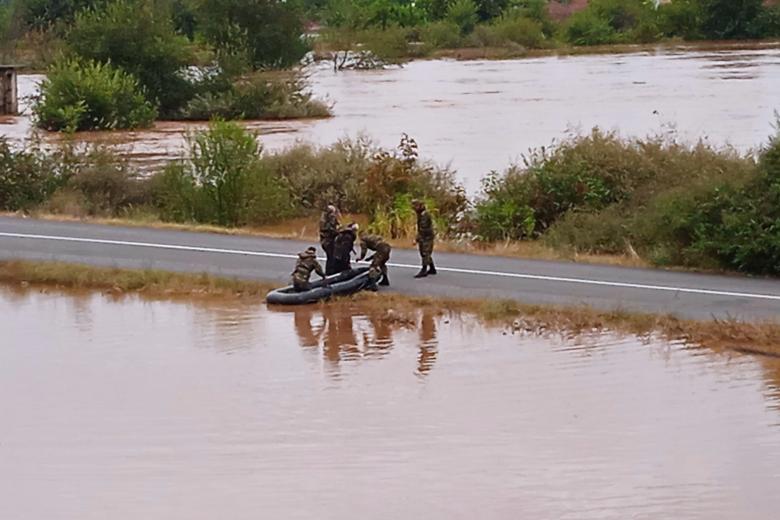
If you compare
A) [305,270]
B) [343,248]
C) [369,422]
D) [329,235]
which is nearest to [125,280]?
[305,270]

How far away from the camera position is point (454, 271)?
73.0 ft

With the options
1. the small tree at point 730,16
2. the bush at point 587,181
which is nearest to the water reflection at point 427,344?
the bush at point 587,181

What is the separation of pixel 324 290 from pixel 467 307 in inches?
89.1

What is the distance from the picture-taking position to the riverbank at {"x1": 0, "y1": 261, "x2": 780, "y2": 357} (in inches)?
712

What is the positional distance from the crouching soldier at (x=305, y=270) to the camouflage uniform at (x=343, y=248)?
359 millimetres

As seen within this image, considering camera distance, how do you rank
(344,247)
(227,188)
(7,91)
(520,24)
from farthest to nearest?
(520,24)
(7,91)
(227,188)
(344,247)

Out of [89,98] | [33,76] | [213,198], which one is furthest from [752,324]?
[33,76]

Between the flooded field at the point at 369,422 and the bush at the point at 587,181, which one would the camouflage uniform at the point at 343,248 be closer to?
the flooded field at the point at 369,422

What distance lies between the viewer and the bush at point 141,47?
5894 cm

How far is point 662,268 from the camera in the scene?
22.7m

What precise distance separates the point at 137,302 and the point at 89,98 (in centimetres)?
3300

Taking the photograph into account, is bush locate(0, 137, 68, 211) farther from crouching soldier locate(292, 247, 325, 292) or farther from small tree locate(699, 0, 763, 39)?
small tree locate(699, 0, 763, 39)

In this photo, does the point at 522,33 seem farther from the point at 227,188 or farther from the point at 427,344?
the point at 427,344

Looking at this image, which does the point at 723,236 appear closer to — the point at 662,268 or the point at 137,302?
the point at 662,268
